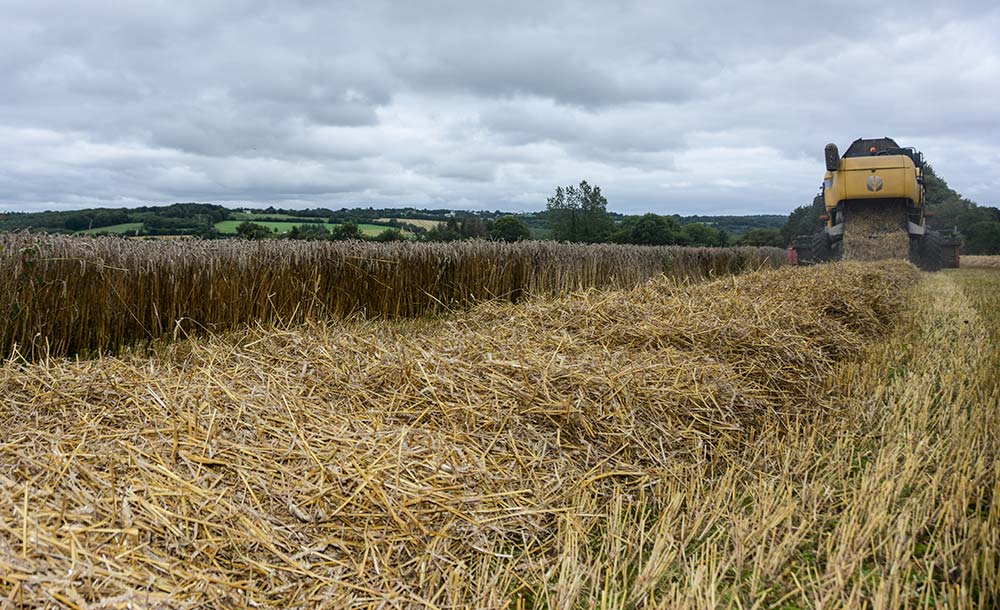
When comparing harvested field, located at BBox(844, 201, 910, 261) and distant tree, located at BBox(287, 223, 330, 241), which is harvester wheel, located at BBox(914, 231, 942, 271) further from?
distant tree, located at BBox(287, 223, 330, 241)

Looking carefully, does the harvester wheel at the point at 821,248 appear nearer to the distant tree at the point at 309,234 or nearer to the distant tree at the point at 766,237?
the distant tree at the point at 309,234

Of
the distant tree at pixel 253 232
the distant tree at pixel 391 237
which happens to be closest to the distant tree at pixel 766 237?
the distant tree at pixel 253 232

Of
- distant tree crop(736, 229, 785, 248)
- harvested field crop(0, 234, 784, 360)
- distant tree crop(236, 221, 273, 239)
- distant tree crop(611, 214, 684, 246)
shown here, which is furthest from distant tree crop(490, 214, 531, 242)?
harvested field crop(0, 234, 784, 360)

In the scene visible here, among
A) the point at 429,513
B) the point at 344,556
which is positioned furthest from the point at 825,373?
the point at 344,556

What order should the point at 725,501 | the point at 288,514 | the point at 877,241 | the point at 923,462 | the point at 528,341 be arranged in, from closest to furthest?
the point at 288,514 < the point at 725,501 < the point at 923,462 < the point at 528,341 < the point at 877,241

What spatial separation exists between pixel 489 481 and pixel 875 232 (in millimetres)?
16444

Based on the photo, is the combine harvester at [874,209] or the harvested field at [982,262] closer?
the combine harvester at [874,209]

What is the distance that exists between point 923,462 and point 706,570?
1.54 m

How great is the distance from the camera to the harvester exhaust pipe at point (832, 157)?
14.9 m

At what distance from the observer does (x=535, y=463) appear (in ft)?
8.21

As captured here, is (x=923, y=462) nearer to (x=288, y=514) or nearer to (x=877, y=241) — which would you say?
(x=288, y=514)

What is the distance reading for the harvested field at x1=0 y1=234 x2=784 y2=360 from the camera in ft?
15.2

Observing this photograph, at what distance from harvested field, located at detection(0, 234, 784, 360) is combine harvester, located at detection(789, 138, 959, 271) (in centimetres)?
971

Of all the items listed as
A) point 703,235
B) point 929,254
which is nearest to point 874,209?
point 929,254
